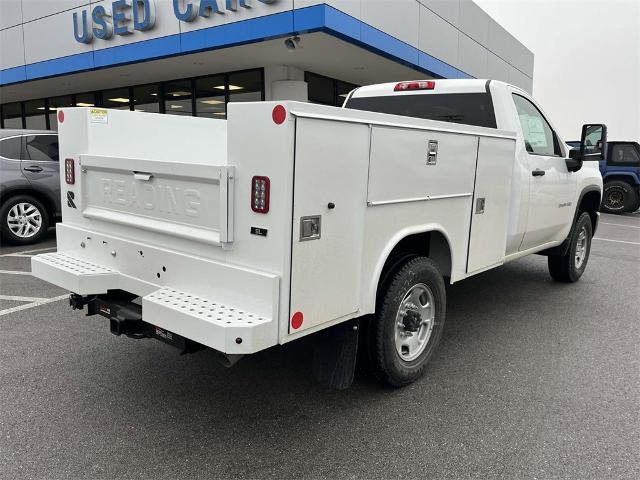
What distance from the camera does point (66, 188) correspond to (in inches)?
150

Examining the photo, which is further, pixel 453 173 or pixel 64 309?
pixel 64 309

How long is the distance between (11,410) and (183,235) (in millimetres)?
1633

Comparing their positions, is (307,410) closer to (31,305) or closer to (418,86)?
(418,86)

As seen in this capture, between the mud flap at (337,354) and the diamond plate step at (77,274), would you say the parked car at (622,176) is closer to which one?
the mud flap at (337,354)

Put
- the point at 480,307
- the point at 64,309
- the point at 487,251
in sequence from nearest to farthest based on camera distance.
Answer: the point at 487,251, the point at 64,309, the point at 480,307

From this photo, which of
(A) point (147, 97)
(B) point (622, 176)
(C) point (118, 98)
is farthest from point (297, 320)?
(B) point (622, 176)

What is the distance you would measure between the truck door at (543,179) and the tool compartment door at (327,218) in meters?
2.55

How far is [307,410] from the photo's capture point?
3.38m

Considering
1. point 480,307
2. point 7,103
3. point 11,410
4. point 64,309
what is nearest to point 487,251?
point 480,307

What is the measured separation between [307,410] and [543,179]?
3326mm

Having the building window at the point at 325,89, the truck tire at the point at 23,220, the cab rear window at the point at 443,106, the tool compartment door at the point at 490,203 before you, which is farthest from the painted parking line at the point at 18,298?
the building window at the point at 325,89

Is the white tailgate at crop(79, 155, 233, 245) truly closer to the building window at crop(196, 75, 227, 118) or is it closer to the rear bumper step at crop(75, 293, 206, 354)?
the rear bumper step at crop(75, 293, 206, 354)

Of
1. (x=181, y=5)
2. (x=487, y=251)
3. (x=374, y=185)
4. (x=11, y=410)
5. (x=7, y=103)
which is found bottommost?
(x=11, y=410)

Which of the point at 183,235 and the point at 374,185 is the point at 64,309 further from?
the point at 374,185
